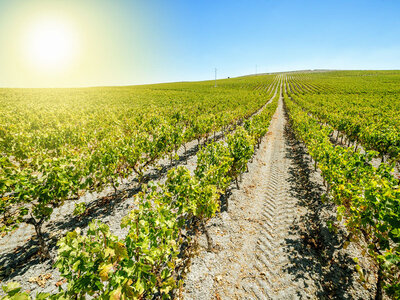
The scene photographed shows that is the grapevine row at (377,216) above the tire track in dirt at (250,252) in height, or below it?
above

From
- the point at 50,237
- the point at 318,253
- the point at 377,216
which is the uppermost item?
the point at 377,216

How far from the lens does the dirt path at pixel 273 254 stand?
174 inches

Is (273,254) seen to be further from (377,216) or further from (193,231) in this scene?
(377,216)

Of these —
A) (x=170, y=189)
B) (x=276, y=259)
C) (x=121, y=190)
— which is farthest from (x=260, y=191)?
(x=121, y=190)

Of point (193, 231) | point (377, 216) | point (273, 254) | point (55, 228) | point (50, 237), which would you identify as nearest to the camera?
point (377, 216)

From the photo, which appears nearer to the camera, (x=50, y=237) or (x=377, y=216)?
(x=377, y=216)

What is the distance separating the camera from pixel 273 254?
17.7 feet

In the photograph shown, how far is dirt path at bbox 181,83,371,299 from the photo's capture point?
14.5ft

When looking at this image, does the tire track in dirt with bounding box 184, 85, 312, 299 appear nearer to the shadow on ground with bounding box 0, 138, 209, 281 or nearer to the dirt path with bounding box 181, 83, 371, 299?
the dirt path with bounding box 181, 83, 371, 299

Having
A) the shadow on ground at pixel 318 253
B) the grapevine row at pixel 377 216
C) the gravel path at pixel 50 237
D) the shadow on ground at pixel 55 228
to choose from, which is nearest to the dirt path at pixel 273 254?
the shadow on ground at pixel 318 253

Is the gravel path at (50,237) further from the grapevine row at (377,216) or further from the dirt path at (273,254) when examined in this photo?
the grapevine row at (377,216)

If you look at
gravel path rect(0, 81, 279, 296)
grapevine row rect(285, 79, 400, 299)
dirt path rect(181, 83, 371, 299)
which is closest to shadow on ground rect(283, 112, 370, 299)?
dirt path rect(181, 83, 371, 299)

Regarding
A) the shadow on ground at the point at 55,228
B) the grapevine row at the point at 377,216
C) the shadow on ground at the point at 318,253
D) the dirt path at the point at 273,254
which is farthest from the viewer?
the shadow on ground at the point at 55,228

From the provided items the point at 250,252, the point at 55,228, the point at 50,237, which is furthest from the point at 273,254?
the point at 55,228
